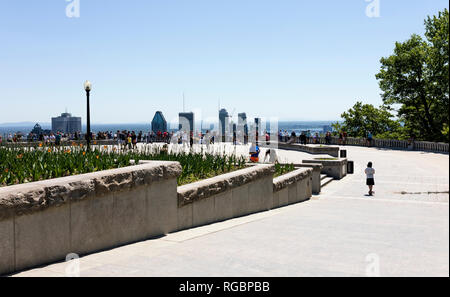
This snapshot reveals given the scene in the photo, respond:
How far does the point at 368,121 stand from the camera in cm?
5512

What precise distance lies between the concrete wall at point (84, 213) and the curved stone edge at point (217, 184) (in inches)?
16.7

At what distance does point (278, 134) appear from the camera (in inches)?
1800

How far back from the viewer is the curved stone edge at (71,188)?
5.05 m

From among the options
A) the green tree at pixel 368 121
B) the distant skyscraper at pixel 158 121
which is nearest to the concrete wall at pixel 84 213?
the green tree at pixel 368 121

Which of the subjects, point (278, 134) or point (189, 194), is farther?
point (278, 134)

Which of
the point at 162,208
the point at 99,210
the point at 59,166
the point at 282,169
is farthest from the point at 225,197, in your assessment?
the point at 282,169

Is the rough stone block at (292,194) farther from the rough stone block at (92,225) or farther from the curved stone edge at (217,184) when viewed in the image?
the rough stone block at (92,225)

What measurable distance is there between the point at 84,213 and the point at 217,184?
12.4ft

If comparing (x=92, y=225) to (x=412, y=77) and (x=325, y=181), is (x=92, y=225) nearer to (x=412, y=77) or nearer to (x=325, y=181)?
(x=325, y=181)

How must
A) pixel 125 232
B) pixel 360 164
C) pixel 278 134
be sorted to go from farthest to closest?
pixel 278 134
pixel 360 164
pixel 125 232

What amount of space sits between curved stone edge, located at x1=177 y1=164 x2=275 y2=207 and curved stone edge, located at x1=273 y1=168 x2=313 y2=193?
122 centimetres
